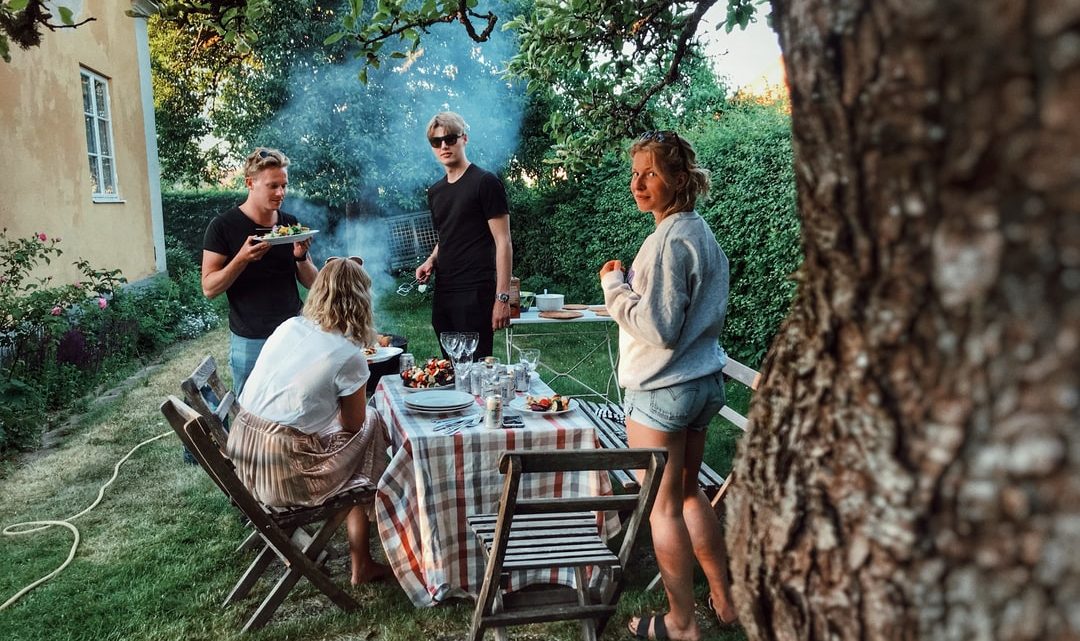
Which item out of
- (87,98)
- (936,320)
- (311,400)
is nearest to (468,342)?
(311,400)

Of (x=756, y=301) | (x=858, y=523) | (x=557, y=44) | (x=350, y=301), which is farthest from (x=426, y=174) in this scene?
(x=858, y=523)

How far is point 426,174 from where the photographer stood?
1325 centimetres

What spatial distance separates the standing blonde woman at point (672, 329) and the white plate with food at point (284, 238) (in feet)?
6.80

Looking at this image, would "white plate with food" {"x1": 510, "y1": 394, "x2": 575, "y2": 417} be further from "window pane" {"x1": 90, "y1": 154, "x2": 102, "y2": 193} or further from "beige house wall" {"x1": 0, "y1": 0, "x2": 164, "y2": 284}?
"window pane" {"x1": 90, "y1": 154, "x2": 102, "y2": 193}

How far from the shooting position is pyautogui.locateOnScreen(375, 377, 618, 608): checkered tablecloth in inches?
130

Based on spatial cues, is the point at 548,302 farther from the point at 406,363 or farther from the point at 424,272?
the point at 406,363

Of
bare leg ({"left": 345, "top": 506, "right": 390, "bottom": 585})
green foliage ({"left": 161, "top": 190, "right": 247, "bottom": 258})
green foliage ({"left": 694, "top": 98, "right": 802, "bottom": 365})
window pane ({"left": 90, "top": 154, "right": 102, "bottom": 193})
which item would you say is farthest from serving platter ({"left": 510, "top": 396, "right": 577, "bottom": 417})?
green foliage ({"left": 161, "top": 190, "right": 247, "bottom": 258})

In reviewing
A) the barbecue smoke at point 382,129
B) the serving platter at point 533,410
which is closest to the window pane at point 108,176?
the barbecue smoke at point 382,129

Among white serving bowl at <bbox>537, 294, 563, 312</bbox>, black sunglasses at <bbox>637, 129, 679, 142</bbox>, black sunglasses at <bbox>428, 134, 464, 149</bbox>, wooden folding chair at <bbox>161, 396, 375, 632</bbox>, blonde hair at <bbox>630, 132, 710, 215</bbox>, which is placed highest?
black sunglasses at <bbox>428, 134, 464, 149</bbox>

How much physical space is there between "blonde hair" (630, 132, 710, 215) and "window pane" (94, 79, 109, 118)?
34.6 ft

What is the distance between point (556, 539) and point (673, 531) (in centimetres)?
47

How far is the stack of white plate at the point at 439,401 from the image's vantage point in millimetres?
3549

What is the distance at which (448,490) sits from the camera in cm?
334

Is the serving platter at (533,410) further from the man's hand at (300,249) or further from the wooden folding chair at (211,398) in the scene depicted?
the man's hand at (300,249)
